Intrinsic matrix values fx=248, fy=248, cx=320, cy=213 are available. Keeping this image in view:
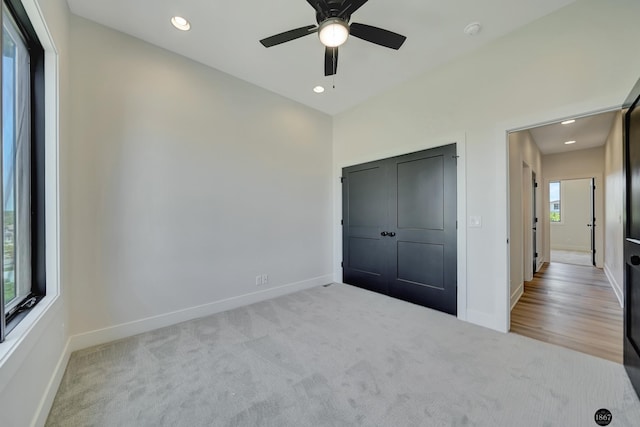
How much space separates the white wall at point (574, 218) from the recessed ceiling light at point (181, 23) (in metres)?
10.0

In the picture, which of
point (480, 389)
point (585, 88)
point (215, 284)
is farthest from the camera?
point (215, 284)

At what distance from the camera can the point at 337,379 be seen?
72.2 inches

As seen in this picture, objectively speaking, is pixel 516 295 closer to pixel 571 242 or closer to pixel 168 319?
pixel 168 319

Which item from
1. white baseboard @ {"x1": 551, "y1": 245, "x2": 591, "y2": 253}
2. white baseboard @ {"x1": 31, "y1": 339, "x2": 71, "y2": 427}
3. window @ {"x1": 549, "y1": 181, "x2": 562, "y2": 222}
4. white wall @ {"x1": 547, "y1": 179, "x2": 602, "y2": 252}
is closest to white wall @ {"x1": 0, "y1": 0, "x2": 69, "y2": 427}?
white baseboard @ {"x1": 31, "y1": 339, "x2": 71, "y2": 427}

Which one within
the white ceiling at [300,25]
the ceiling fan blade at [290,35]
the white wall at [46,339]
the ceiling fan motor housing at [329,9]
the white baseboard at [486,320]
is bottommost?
the white baseboard at [486,320]

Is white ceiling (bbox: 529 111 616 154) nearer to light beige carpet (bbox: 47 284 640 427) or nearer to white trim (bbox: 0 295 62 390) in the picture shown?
light beige carpet (bbox: 47 284 640 427)

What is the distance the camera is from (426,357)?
2102 mm

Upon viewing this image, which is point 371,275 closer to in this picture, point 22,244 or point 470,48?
point 470,48

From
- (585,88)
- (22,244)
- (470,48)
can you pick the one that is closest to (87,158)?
(22,244)

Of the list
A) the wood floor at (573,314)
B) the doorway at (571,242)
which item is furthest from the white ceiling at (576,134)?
the wood floor at (573,314)

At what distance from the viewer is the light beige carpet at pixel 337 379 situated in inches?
59.2

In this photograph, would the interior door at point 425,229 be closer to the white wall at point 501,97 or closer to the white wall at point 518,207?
the white wall at point 501,97

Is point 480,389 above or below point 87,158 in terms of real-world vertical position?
below

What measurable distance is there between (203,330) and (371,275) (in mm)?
2421
